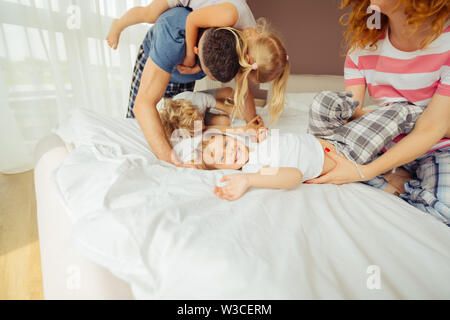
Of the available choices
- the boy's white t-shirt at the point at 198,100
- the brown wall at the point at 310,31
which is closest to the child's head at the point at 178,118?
the boy's white t-shirt at the point at 198,100

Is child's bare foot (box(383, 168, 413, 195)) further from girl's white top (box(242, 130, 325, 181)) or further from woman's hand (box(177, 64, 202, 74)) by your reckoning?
woman's hand (box(177, 64, 202, 74))

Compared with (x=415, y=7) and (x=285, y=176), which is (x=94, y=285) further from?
(x=415, y=7)

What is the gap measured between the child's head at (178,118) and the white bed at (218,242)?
0.53 m

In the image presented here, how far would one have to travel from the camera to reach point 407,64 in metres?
1.04

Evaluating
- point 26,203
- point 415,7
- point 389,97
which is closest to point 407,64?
point 389,97

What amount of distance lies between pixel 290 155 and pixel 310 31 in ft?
6.20

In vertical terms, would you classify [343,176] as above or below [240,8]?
below

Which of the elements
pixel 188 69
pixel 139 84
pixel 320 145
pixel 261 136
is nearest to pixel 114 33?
pixel 139 84

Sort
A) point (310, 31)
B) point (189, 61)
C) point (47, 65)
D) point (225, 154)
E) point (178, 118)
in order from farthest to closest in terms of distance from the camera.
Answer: point (310, 31) < point (47, 65) < point (178, 118) < point (189, 61) < point (225, 154)

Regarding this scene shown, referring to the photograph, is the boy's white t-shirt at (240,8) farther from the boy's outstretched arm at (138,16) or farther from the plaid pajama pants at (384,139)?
the plaid pajama pants at (384,139)

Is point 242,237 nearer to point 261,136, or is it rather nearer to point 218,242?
point 218,242

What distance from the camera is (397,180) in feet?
3.72

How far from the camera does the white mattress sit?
551mm

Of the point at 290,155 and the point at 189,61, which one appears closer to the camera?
the point at 290,155
